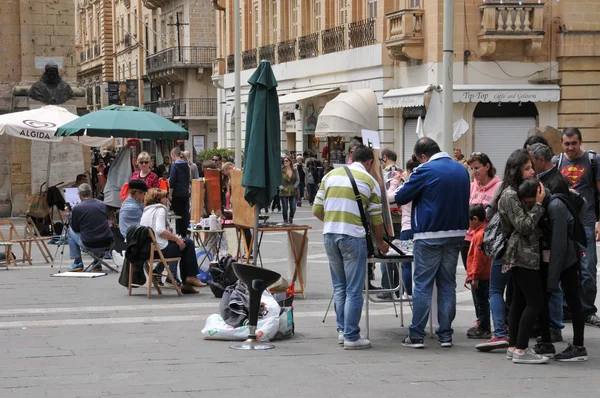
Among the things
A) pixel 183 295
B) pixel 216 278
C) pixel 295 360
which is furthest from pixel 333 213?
pixel 183 295

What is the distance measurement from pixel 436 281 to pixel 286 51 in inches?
1280

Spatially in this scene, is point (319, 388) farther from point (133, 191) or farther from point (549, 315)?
point (133, 191)

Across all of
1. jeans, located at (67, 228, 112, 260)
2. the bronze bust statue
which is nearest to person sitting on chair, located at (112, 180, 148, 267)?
jeans, located at (67, 228, 112, 260)

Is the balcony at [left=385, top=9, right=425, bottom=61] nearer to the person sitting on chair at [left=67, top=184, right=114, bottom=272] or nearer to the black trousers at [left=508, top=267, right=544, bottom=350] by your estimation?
the person sitting on chair at [left=67, top=184, right=114, bottom=272]

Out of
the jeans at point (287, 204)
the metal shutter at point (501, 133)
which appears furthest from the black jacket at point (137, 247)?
the metal shutter at point (501, 133)

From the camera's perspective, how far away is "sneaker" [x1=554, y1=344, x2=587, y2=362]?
28.9 feet

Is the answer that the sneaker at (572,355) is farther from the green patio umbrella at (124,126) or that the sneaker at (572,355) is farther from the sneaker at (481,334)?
the green patio umbrella at (124,126)

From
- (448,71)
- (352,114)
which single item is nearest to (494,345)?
(448,71)

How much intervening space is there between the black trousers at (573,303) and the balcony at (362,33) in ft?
81.1

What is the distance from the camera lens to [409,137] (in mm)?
31766

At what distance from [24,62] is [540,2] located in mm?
13419

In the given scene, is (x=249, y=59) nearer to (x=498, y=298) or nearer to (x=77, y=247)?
(x=77, y=247)

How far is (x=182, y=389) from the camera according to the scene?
7785 millimetres

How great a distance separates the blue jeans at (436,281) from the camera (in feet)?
30.7
